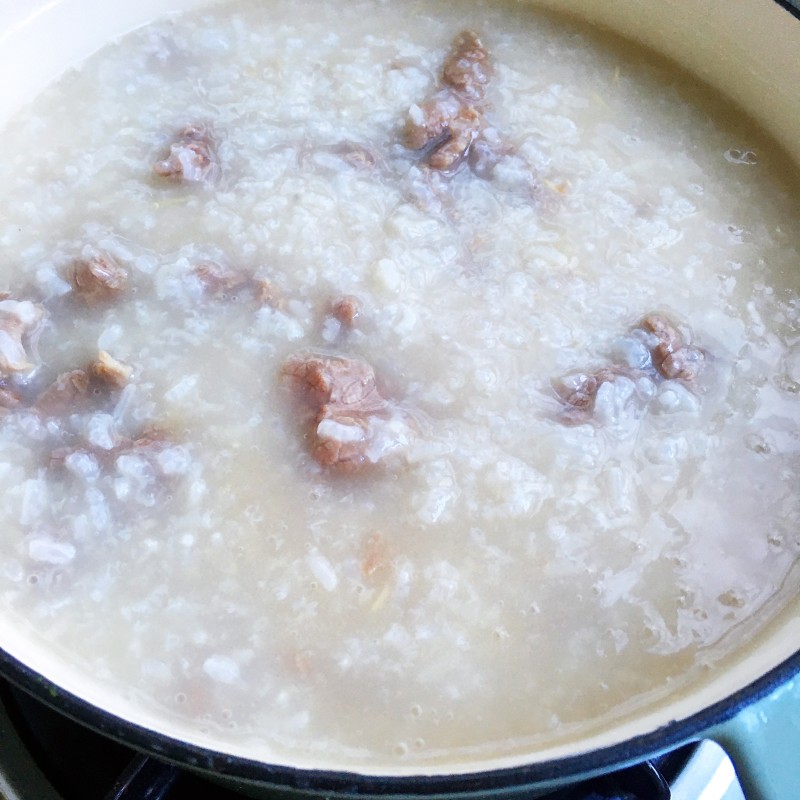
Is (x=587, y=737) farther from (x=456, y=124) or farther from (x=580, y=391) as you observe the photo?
(x=456, y=124)

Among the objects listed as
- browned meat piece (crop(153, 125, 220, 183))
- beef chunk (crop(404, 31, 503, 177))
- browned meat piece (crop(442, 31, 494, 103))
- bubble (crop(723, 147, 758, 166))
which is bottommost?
browned meat piece (crop(153, 125, 220, 183))

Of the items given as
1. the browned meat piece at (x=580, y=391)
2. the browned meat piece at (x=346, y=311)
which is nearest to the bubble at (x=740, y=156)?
the browned meat piece at (x=580, y=391)

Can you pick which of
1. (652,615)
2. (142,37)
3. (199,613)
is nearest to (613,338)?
(652,615)

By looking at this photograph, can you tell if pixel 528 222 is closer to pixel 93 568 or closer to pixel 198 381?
pixel 198 381

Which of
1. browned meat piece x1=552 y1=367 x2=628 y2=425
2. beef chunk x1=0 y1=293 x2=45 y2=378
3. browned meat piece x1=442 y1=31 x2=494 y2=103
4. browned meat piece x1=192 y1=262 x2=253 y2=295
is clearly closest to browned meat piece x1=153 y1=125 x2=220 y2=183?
browned meat piece x1=192 y1=262 x2=253 y2=295

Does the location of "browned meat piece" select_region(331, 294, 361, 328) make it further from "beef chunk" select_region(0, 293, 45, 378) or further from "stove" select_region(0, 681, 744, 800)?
"stove" select_region(0, 681, 744, 800)

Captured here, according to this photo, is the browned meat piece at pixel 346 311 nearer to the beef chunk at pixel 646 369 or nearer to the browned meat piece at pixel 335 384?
the browned meat piece at pixel 335 384

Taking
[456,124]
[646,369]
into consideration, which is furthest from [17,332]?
[646,369]
